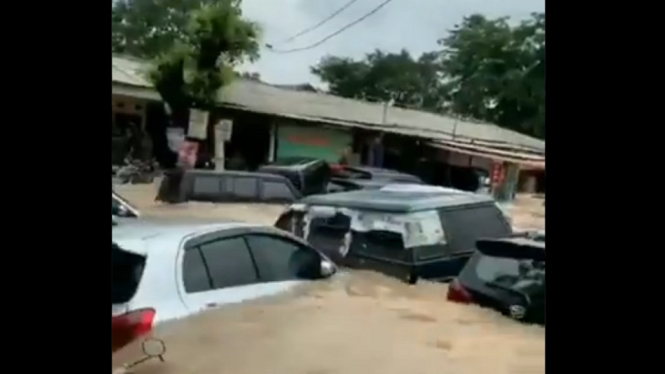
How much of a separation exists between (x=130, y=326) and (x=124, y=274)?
12cm

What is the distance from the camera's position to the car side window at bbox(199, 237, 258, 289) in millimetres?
1786

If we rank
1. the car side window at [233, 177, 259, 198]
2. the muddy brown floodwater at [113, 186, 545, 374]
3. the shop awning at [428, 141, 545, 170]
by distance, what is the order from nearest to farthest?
the muddy brown floodwater at [113, 186, 545, 374]
the shop awning at [428, 141, 545, 170]
the car side window at [233, 177, 259, 198]

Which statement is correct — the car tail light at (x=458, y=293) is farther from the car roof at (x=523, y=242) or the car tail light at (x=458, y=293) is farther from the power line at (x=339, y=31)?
the power line at (x=339, y=31)

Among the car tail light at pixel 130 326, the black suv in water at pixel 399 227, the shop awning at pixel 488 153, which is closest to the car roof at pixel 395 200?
the black suv in water at pixel 399 227

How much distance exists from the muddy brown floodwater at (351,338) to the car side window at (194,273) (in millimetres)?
73

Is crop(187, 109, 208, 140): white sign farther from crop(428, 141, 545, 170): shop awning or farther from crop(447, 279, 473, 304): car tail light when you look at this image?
crop(447, 279, 473, 304): car tail light

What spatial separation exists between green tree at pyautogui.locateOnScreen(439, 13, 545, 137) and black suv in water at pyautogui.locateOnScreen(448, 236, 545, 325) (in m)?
0.26

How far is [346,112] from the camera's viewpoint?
6.11 feet

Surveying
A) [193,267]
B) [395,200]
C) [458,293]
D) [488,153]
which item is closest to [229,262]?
[193,267]

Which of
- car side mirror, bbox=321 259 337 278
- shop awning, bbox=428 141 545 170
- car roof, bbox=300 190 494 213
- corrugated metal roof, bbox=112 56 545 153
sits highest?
corrugated metal roof, bbox=112 56 545 153

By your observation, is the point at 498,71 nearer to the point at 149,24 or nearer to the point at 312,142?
the point at 312,142

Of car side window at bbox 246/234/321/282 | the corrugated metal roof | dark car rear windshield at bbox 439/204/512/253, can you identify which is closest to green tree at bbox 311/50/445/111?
the corrugated metal roof
